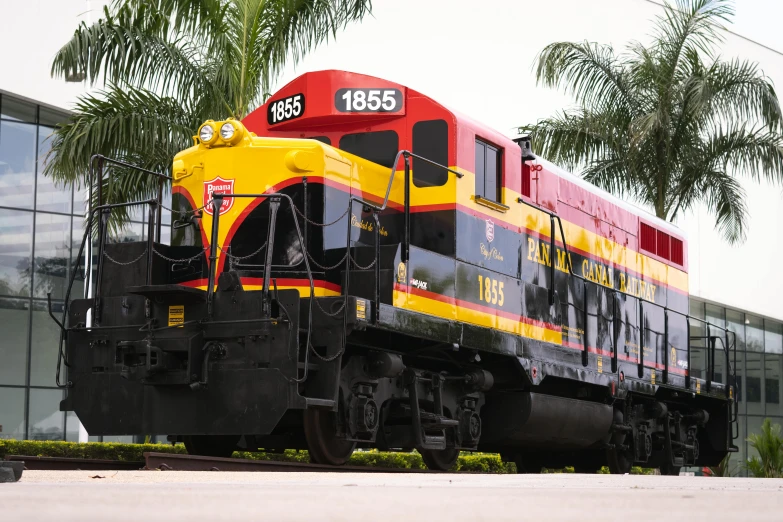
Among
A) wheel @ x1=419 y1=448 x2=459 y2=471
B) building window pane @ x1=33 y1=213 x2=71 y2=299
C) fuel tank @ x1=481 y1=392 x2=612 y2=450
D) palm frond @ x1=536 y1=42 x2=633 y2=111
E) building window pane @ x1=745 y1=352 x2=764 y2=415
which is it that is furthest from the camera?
building window pane @ x1=745 y1=352 x2=764 y2=415

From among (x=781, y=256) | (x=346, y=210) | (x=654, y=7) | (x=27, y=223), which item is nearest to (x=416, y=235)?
(x=346, y=210)

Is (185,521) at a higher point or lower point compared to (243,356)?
lower

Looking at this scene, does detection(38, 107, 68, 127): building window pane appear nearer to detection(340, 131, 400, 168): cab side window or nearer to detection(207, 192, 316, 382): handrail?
detection(340, 131, 400, 168): cab side window

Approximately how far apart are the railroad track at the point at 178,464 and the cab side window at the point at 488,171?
303 centimetres

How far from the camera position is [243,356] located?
865cm

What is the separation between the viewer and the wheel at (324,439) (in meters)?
9.26

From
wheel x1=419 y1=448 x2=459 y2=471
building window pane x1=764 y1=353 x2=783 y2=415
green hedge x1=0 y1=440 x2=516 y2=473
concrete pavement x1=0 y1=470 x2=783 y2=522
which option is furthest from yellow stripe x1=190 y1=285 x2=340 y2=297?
building window pane x1=764 y1=353 x2=783 y2=415

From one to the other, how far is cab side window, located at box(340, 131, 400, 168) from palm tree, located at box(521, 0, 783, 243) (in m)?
9.80

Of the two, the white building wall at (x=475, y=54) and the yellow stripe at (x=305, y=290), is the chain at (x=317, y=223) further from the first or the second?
the white building wall at (x=475, y=54)

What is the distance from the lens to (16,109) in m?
23.4

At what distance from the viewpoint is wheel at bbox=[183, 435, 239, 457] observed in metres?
10.6

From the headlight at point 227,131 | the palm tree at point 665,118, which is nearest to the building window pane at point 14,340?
the palm tree at point 665,118

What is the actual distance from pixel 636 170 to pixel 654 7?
513 inches

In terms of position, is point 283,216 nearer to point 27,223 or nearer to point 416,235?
point 416,235
